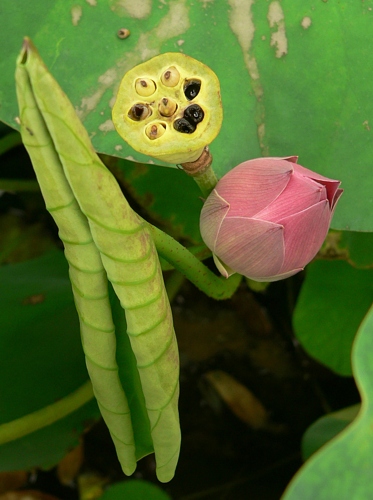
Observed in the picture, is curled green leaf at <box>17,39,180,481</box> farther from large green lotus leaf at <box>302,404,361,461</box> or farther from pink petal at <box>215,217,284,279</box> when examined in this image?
large green lotus leaf at <box>302,404,361,461</box>

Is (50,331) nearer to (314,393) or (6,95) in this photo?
(6,95)

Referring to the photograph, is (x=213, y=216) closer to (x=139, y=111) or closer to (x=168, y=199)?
(x=139, y=111)

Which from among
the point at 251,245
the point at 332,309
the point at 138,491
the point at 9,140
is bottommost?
the point at 138,491

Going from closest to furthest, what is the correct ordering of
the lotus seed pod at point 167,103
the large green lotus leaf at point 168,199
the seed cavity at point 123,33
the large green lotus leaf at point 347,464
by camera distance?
the large green lotus leaf at point 347,464
the lotus seed pod at point 167,103
the seed cavity at point 123,33
the large green lotus leaf at point 168,199

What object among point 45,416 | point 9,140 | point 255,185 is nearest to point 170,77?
point 255,185

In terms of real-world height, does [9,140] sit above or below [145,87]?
below

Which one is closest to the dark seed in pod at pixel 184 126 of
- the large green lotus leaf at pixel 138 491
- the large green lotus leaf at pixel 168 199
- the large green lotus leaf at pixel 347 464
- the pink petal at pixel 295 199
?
the pink petal at pixel 295 199

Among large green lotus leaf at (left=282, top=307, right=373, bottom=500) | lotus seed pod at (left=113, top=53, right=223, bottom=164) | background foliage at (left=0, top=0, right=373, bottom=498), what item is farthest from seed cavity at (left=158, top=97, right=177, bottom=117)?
large green lotus leaf at (left=282, top=307, right=373, bottom=500)

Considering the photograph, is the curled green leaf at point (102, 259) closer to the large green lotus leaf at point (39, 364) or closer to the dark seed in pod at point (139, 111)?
the dark seed in pod at point (139, 111)
